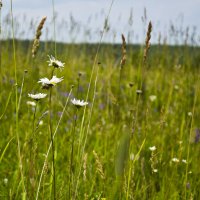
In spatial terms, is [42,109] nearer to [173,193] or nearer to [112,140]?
[112,140]

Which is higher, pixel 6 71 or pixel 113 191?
pixel 6 71

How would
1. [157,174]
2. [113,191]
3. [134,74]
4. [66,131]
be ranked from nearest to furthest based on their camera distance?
1. [113,191]
2. [157,174]
3. [66,131]
4. [134,74]

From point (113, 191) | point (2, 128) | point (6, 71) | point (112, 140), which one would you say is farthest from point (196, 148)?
point (6, 71)

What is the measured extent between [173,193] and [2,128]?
1.19 metres

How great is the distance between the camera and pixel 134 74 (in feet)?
18.1

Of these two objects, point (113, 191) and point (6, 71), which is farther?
point (6, 71)

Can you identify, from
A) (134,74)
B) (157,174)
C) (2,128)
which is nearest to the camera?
(157,174)

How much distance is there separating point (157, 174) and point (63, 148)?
553 millimetres

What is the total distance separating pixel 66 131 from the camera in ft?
9.53

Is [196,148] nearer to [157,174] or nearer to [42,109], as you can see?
[157,174]

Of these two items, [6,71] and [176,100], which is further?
[6,71]

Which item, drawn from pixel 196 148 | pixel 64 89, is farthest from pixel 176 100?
pixel 196 148

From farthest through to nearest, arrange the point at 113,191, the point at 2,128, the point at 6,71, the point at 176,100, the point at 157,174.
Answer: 1. the point at 6,71
2. the point at 176,100
3. the point at 2,128
4. the point at 157,174
5. the point at 113,191

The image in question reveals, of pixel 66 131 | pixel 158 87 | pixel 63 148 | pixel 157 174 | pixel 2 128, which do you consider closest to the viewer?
pixel 157 174
